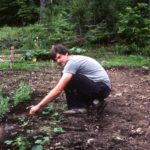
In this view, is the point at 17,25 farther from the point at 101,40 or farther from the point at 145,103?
the point at 145,103

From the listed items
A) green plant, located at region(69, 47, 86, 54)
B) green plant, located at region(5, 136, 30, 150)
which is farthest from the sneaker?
green plant, located at region(69, 47, 86, 54)

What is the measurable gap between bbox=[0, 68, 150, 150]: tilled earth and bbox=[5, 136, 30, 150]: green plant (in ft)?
0.39

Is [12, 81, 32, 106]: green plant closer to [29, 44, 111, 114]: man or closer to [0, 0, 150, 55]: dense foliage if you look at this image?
[29, 44, 111, 114]: man

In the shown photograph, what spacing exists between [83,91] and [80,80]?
205mm

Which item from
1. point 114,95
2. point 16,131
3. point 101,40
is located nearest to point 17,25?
point 101,40

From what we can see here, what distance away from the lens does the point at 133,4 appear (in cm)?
1434

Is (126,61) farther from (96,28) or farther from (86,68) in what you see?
(86,68)

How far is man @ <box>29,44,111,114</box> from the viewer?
6717 mm

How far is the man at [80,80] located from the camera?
264 inches

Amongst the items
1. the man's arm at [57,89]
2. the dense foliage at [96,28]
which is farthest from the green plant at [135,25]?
the man's arm at [57,89]

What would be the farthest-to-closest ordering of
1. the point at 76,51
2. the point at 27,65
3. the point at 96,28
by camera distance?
1. the point at 96,28
2. the point at 76,51
3. the point at 27,65

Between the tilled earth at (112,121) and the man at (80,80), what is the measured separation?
20 cm

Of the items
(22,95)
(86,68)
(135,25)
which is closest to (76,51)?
(135,25)

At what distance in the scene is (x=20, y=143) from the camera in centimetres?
568
